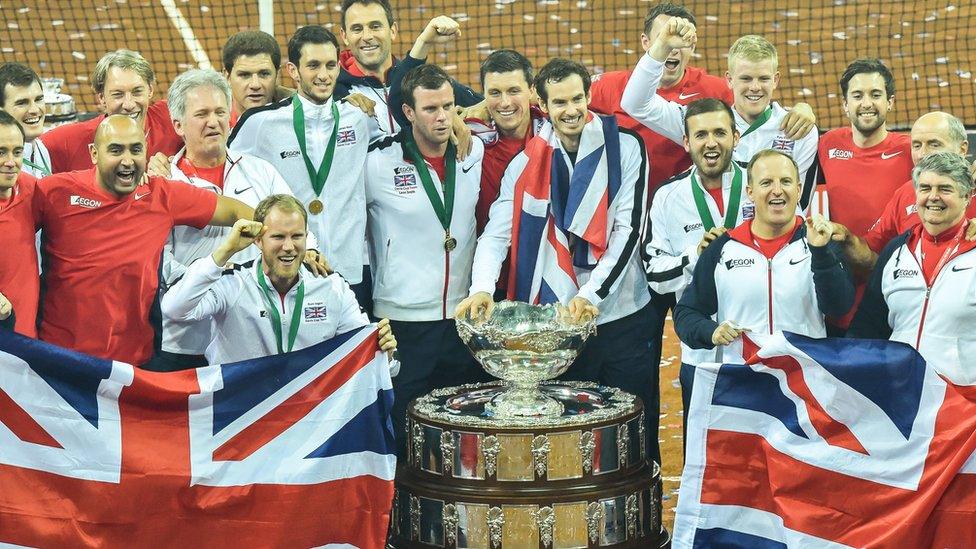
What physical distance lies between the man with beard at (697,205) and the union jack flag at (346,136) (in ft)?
5.36

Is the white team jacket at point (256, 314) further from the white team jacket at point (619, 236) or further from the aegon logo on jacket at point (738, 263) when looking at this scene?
the aegon logo on jacket at point (738, 263)

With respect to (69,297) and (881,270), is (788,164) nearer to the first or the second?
(881,270)

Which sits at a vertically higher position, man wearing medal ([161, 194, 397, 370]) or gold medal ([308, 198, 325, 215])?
gold medal ([308, 198, 325, 215])

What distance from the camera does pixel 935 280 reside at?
6.21 m

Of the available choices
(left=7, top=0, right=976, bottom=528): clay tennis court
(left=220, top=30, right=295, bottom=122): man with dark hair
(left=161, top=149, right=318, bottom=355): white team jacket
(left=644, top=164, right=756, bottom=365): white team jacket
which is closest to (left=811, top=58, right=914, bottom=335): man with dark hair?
(left=644, top=164, right=756, bottom=365): white team jacket

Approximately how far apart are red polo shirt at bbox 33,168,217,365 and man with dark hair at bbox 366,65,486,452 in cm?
130

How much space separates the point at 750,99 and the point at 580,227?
4.08 feet

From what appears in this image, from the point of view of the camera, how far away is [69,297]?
647cm

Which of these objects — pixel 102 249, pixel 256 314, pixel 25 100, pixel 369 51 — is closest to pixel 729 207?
pixel 369 51

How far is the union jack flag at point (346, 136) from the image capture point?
750 centimetres

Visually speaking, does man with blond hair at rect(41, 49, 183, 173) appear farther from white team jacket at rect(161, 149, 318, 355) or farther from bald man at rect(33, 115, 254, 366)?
bald man at rect(33, 115, 254, 366)

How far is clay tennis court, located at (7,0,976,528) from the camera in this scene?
16.6m

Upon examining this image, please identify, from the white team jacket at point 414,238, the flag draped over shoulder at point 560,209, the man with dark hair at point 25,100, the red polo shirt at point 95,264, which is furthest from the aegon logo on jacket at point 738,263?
the man with dark hair at point 25,100

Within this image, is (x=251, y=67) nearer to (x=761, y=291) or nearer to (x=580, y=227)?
(x=580, y=227)
